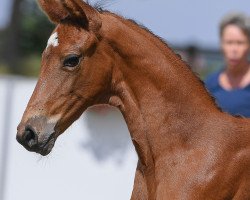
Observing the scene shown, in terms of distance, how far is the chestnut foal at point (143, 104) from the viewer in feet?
15.1

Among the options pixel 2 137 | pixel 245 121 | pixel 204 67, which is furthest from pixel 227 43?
pixel 204 67

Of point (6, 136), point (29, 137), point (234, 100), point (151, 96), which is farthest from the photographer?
point (6, 136)

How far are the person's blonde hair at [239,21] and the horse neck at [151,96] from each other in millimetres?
1390

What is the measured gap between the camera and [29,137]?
4527 millimetres

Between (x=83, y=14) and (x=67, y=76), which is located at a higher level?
(x=83, y=14)

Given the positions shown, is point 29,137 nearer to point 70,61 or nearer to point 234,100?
point 70,61

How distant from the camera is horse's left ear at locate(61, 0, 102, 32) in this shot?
4.65 metres

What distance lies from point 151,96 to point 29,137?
668 millimetres

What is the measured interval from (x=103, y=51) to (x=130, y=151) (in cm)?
294

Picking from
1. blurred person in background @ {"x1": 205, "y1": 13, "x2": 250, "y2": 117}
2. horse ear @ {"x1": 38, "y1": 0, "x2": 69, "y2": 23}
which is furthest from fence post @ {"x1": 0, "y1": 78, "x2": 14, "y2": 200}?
horse ear @ {"x1": 38, "y1": 0, "x2": 69, "y2": 23}

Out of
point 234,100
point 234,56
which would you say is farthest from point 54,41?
point 234,56

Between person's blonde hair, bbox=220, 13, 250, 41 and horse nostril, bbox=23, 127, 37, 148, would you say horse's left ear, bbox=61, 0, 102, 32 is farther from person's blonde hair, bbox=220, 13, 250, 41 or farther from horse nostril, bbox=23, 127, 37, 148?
person's blonde hair, bbox=220, 13, 250, 41

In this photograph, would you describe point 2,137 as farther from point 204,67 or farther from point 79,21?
point 204,67

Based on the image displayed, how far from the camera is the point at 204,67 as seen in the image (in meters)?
13.0
